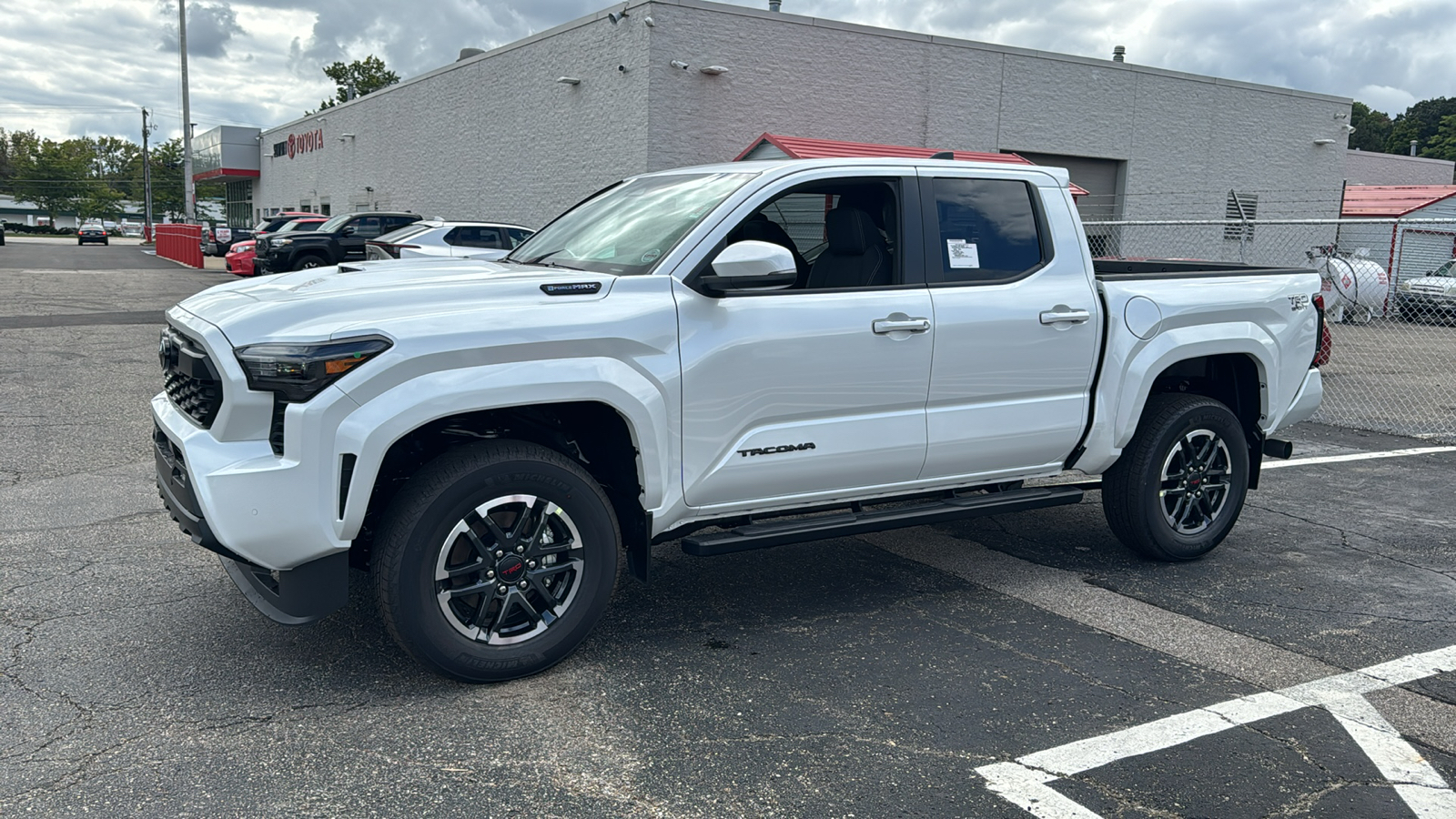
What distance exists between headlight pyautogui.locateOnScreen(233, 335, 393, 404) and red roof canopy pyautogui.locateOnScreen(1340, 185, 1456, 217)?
3423 centimetres

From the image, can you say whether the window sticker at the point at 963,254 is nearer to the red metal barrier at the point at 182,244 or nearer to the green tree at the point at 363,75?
the red metal barrier at the point at 182,244

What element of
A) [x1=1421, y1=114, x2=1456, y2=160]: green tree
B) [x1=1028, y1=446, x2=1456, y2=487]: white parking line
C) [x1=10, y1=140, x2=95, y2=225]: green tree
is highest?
[x1=1421, y1=114, x2=1456, y2=160]: green tree

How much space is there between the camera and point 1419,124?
105 m

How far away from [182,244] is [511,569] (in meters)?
41.6

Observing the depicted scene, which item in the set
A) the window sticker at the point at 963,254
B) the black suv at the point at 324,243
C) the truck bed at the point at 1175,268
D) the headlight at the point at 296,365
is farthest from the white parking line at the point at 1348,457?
the black suv at the point at 324,243

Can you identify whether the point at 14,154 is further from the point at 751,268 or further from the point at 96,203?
the point at 751,268

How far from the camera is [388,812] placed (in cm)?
314

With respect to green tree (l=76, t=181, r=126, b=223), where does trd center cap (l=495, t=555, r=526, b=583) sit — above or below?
below

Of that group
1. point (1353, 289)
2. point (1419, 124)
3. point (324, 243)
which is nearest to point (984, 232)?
point (1353, 289)

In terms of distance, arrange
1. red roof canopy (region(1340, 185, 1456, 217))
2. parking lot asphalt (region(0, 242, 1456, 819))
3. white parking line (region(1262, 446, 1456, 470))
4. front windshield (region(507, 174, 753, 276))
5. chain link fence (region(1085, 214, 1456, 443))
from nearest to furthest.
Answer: parking lot asphalt (region(0, 242, 1456, 819)), front windshield (region(507, 174, 753, 276)), white parking line (region(1262, 446, 1456, 470)), chain link fence (region(1085, 214, 1456, 443)), red roof canopy (region(1340, 185, 1456, 217))

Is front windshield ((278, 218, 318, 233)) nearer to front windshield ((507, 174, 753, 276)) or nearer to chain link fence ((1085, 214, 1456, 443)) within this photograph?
chain link fence ((1085, 214, 1456, 443))

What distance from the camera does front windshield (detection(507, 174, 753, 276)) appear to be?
4527mm

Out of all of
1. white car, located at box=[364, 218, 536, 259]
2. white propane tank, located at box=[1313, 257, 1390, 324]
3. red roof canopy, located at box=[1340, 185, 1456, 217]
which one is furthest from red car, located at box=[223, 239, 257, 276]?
red roof canopy, located at box=[1340, 185, 1456, 217]

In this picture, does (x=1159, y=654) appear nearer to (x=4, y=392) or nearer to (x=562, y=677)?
(x=562, y=677)
